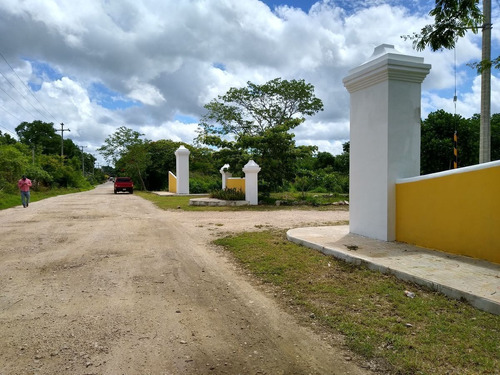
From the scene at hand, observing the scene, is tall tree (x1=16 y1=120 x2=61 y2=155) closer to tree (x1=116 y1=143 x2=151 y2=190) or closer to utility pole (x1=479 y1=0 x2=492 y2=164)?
tree (x1=116 y1=143 x2=151 y2=190)

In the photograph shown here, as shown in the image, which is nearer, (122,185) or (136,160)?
(122,185)

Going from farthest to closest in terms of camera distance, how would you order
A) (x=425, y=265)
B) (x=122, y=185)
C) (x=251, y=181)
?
1. (x=122, y=185)
2. (x=251, y=181)
3. (x=425, y=265)

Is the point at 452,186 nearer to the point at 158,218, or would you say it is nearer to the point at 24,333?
the point at 24,333

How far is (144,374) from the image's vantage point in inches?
99.1

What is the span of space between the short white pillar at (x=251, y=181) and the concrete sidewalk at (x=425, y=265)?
32.1 feet

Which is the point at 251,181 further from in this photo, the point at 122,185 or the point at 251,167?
the point at 122,185

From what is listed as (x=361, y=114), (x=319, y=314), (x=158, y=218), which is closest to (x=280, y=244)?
(x=361, y=114)

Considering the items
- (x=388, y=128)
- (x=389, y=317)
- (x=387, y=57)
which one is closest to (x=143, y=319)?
(x=389, y=317)

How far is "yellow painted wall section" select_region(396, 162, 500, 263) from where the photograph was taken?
4742mm

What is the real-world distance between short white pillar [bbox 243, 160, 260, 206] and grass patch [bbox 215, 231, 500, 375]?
37.0ft

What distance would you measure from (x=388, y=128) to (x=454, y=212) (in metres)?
1.79

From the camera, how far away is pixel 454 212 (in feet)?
17.2

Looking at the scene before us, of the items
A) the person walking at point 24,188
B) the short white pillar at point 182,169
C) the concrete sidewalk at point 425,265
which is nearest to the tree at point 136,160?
the short white pillar at point 182,169

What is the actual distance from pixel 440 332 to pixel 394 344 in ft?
1.62
